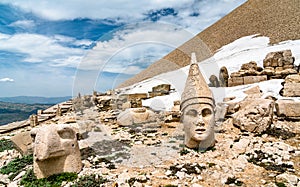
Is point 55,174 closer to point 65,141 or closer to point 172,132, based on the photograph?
point 65,141

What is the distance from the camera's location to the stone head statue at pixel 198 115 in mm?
7469

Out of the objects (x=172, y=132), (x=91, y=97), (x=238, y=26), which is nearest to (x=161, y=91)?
(x=91, y=97)

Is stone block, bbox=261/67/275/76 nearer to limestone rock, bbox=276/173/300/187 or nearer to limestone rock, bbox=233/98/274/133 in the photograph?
limestone rock, bbox=233/98/274/133

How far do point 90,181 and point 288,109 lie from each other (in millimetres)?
8460

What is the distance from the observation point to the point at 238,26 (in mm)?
59156

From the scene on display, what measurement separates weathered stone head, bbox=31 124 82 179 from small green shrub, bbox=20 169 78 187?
0.11m

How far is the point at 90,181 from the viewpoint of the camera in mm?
5848

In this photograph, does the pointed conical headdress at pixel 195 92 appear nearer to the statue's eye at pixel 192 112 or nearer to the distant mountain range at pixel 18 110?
the statue's eye at pixel 192 112

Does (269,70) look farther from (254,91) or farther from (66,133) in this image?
(66,133)

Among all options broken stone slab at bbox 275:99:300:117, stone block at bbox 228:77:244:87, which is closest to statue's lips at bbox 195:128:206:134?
broken stone slab at bbox 275:99:300:117

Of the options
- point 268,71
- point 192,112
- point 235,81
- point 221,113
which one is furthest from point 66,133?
point 268,71

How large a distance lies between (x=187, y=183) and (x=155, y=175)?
0.91m

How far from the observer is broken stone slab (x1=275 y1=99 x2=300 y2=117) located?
32.2 ft

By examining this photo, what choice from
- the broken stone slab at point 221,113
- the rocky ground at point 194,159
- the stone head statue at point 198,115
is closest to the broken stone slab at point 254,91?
the broken stone slab at point 221,113
